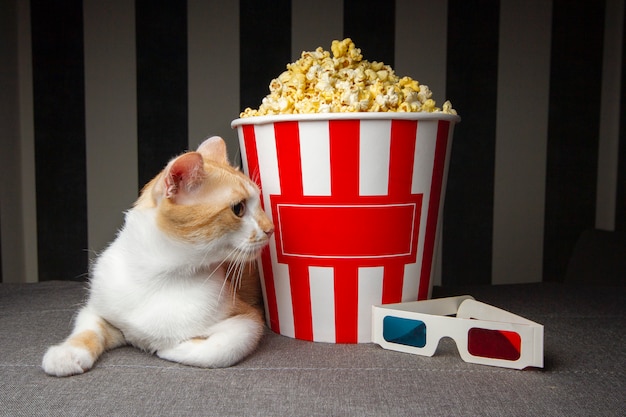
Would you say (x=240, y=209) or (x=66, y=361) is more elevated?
(x=240, y=209)

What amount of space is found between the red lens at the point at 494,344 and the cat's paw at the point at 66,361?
53cm

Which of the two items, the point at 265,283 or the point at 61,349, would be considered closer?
the point at 61,349

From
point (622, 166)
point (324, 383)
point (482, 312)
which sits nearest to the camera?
point (324, 383)

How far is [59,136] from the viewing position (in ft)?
6.00

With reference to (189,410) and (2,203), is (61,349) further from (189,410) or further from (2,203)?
(2,203)

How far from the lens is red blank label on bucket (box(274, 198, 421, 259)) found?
87 cm

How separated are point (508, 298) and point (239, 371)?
0.66 metres

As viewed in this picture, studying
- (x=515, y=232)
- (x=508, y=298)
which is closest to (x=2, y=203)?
(x=508, y=298)

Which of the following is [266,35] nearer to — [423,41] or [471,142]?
[423,41]

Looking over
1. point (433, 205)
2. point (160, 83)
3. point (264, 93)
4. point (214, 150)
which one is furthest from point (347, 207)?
point (160, 83)

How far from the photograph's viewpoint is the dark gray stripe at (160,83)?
5.86ft

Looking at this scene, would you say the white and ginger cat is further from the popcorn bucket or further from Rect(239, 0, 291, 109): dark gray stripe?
Rect(239, 0, 291, 109): dark gray stripe

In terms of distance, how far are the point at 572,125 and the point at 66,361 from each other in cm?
164

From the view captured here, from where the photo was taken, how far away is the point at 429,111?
3.00 ft
